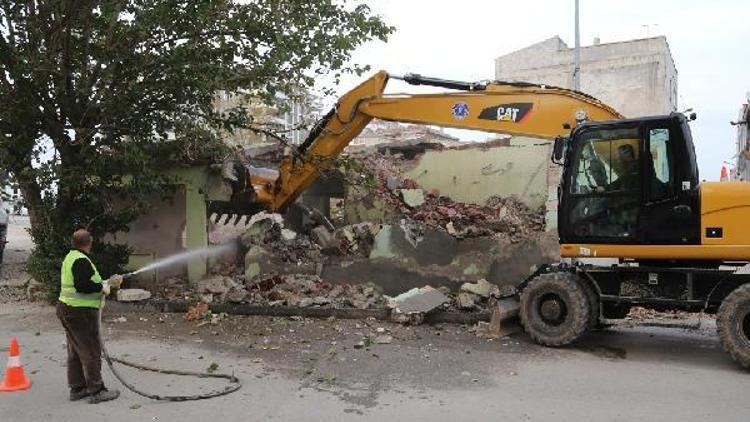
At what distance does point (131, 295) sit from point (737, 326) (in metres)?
8.89

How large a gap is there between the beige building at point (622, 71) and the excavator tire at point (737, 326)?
→ 28.4 meters

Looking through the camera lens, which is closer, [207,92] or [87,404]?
[87,404]

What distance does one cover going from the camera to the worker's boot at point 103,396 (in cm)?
601

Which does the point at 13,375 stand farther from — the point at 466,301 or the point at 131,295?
the point at 466,301

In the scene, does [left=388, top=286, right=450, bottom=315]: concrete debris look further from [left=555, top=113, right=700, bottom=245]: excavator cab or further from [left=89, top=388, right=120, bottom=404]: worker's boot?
[left=89, top=388, right=120, bottom=404]: worker's boot

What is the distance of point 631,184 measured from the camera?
7852 mm

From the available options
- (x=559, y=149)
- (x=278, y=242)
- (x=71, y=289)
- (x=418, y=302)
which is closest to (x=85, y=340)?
(x=71, y=289)

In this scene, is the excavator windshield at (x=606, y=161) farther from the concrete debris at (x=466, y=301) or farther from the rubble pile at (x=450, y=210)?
the rubble pile at (x=450, y=210)

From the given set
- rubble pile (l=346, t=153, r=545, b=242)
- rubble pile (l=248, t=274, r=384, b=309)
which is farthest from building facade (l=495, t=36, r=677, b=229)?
rubble pile (l=248, t=274, r=384, b=309)

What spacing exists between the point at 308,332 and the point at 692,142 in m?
5.44

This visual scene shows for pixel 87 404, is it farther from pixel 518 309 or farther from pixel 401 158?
pixel 401 158

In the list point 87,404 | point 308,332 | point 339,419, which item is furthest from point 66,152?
point 339,419

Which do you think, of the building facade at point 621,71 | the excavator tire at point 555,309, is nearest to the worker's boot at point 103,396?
the excavator tire at point 555,309

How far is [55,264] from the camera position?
35.2ft
